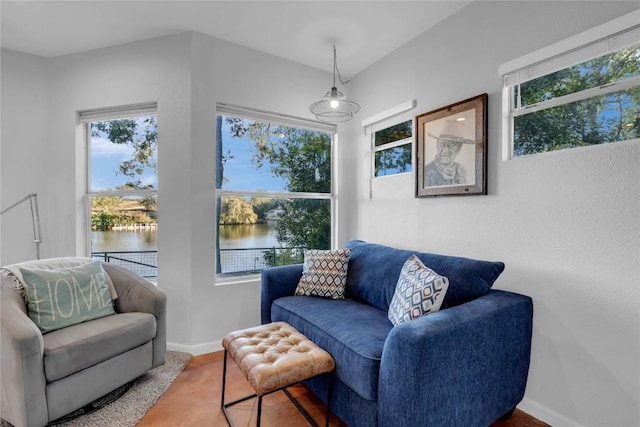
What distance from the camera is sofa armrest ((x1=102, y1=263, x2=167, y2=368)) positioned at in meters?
2.10

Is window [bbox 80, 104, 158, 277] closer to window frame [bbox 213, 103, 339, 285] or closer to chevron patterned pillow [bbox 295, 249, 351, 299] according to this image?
window frame [bbox 213, 103, 339, 285]

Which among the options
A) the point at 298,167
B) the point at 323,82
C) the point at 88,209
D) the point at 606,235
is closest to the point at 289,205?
the point at 298,167

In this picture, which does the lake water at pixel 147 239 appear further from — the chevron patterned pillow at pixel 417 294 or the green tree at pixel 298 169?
the chevron patterned pillow at pixel 417 294

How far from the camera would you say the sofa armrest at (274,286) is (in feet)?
7.77

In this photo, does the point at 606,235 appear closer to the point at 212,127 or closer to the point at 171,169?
the point at 212,127

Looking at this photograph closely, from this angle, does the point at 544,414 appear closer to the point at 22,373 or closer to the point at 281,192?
the point at 281,192

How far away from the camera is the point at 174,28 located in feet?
8.23

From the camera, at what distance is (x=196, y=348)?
2.54m

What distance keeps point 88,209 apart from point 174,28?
1.82 metres

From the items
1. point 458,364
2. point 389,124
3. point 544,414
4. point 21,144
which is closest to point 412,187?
point 389,124

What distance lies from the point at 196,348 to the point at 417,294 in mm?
1933

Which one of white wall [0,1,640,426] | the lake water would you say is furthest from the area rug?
the lake water

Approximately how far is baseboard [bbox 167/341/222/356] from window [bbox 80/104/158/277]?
651 mm

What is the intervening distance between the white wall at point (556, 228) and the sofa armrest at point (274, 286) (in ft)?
3.82
